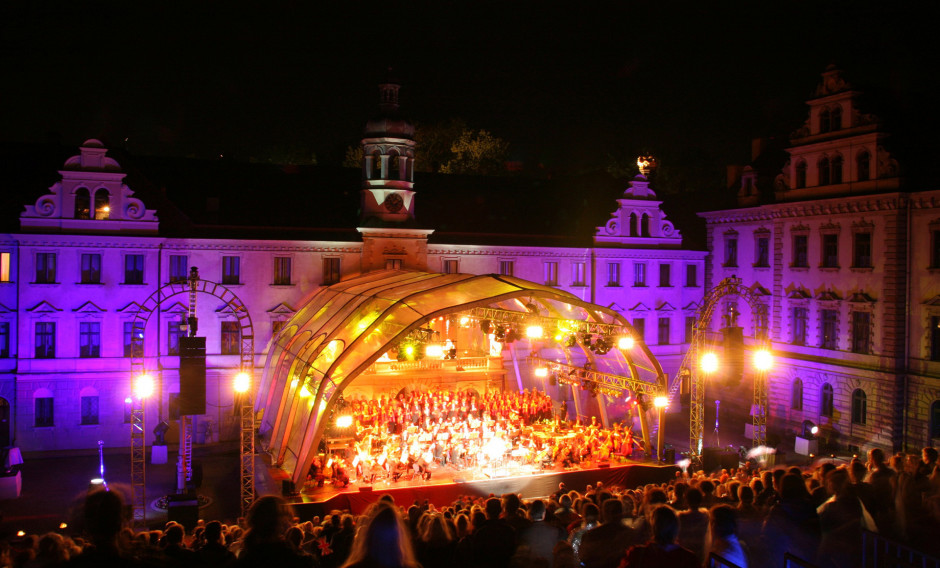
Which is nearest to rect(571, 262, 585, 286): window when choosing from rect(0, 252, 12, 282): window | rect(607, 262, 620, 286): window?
rect(607, 262, 620, 286): window

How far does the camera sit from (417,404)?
1149 inches

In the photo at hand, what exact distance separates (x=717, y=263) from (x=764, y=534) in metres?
31.6

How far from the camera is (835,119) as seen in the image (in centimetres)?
3019

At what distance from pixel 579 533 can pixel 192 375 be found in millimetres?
13474

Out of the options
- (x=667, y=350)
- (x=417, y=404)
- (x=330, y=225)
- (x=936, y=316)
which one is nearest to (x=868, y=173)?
(x=936, y=316)

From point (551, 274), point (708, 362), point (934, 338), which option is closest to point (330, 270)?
Result: point (551, 274)

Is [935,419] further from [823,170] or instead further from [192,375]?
[192,375]

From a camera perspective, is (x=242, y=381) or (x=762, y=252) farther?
(x=762, y=252)

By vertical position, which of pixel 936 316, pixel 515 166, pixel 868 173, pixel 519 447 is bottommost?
pixel 519 447

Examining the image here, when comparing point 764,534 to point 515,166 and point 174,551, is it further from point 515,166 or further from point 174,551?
point 515,166

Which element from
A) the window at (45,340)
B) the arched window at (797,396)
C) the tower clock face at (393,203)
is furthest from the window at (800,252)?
the window at (45,340)

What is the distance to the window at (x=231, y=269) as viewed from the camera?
102 ft

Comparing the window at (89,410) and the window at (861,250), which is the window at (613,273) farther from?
the window at (89,410)

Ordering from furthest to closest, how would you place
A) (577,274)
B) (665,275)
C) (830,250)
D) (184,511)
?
(665,275) → (577,274) → (830,250) → (184,511)
